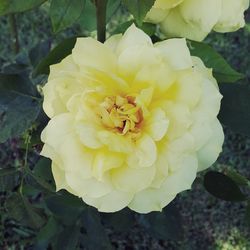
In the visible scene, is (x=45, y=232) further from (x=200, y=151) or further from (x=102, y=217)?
(x=200, y=151)

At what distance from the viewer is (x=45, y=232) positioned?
1335mm

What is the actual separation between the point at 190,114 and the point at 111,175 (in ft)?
0.40

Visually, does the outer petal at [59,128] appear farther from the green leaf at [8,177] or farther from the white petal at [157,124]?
the green leaf at [8,177]

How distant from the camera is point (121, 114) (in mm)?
723

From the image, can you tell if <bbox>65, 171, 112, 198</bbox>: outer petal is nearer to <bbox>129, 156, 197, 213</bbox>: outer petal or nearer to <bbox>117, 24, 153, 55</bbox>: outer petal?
<bbox>129, 156, 197, 213</bbox>: outer petal

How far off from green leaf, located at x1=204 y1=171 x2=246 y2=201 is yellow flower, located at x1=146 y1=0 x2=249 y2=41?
1.21 ft

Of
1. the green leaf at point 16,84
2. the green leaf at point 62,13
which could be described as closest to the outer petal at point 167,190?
the green leaf at point 62,13


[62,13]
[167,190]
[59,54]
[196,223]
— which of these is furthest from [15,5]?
[196,223]

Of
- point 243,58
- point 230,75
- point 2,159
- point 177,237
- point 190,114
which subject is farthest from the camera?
point 243,58

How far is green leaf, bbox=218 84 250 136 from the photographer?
873 mm

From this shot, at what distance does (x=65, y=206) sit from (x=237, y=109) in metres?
0.50

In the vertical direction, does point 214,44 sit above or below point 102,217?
Answer: below

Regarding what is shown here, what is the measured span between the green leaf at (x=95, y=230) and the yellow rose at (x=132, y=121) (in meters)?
0.49

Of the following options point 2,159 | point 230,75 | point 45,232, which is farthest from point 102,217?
point 2,159
